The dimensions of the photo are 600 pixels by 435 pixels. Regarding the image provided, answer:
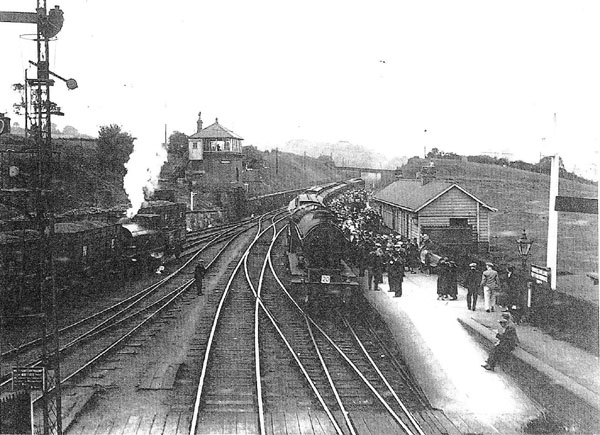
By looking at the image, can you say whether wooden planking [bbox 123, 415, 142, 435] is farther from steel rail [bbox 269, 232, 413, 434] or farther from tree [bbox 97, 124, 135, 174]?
tree [bbox 97, 124, 135, 174]

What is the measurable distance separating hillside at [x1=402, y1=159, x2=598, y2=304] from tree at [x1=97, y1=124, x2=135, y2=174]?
959 inches

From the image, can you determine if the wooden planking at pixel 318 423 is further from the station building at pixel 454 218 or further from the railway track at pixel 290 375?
the station building at pixel 454 218

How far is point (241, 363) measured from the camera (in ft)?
40.5

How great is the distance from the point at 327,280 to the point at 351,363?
166 inches

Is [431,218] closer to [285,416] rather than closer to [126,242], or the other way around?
[126,242]

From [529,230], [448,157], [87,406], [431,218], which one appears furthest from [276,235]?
[448,157]

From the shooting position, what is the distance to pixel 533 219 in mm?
34031

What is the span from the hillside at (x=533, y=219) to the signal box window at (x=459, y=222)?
2847mm

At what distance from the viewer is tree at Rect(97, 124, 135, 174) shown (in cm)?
3722

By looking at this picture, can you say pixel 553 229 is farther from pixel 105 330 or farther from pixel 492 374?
pixel 105 330

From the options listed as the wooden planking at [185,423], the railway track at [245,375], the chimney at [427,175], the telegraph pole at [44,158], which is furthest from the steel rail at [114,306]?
the chimney at [427,175]

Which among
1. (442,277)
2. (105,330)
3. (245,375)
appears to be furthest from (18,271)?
(442,277)

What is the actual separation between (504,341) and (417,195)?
16468 mm

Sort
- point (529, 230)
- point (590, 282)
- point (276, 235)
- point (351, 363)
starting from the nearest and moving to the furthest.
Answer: point (351, 363) < point (590, 282) < point (529, 230) < point (276, 235)
